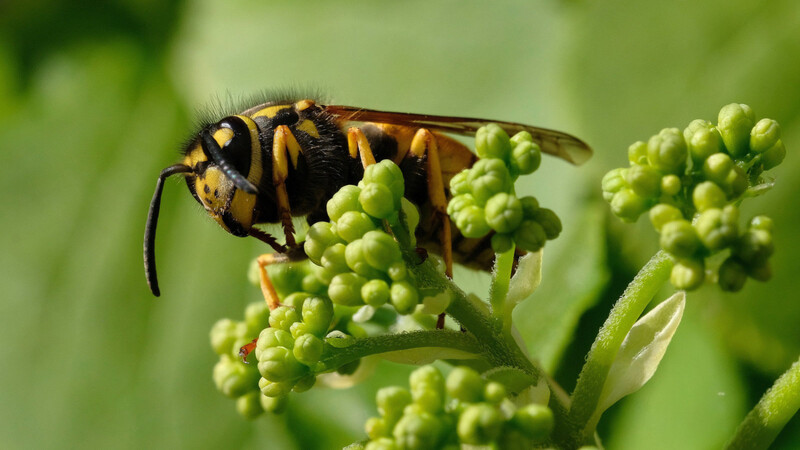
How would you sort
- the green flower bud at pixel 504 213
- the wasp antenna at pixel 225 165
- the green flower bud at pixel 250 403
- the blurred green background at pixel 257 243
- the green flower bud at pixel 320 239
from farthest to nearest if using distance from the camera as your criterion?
the blurred green background at pixel 257 243 < the green flower bud at pixel 250 403 < the wasp antenna at pixel 225 165 < the green flower bud at pixel 320 239 < the green flower bud at pixel 504 213

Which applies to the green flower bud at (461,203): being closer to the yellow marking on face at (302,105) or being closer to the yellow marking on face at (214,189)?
the yellow marking on face at (214,189)

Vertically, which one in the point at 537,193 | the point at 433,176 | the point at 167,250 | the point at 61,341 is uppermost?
the point at 433,176

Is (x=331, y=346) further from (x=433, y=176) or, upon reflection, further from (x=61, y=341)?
(x=61, y=341)

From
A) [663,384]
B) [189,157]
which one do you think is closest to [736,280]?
[663,384]

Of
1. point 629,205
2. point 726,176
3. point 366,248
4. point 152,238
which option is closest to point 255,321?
point 152,238

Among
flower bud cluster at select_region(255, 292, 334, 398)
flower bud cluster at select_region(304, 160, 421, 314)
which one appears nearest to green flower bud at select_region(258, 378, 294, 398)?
flower bud cluster at select_region(255, 292, 334, 398)

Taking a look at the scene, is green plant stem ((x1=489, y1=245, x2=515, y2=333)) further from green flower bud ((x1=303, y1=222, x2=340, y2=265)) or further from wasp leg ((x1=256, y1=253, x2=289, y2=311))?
wasp leg ((x1=256, y1=253, x2=289, y2=311))

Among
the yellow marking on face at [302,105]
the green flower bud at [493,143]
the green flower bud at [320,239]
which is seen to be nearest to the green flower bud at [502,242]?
the green flower bud at [493,143]
